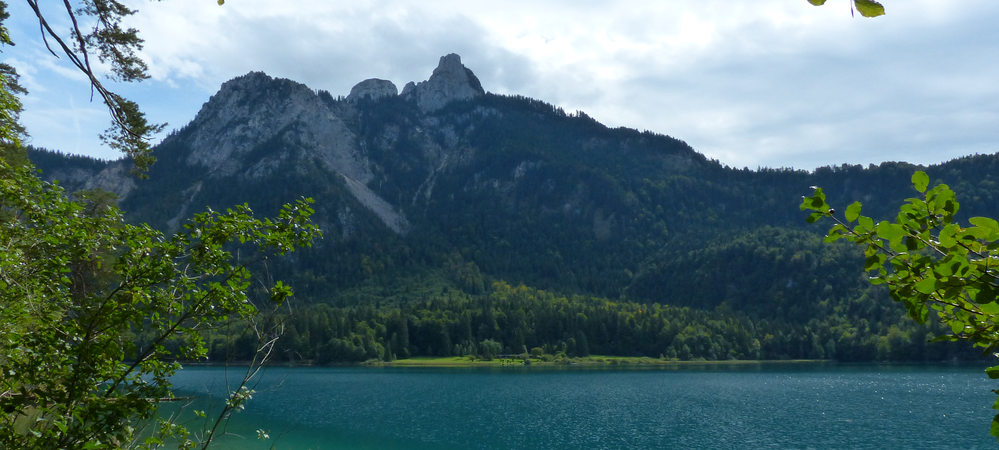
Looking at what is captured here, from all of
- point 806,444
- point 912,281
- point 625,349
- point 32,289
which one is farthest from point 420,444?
point 625,349

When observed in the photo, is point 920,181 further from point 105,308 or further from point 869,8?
point 105,308

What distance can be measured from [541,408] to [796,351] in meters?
137

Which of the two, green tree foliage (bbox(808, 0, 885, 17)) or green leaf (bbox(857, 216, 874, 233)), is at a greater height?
green tree foliage (bbox(808, 0, 885, 17))

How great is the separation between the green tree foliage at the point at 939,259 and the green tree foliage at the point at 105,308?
5882 mm

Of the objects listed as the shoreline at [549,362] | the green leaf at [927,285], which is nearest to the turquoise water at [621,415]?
the green leaf at [927,285]

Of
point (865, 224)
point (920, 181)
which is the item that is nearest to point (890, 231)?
point (865, 224)

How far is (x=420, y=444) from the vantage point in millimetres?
44188

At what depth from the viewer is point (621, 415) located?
58.6m

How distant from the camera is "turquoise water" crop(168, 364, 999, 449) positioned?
45.0 metres

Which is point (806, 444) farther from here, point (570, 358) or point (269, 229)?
point (570, 358)

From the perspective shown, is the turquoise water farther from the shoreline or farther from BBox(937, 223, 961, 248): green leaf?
the shoreline

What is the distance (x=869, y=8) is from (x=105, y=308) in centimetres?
704

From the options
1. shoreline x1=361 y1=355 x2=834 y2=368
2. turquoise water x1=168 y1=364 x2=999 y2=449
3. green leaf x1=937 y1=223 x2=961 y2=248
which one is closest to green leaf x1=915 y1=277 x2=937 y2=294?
green leaf x1=937 y1=223 x2=961 y2=248

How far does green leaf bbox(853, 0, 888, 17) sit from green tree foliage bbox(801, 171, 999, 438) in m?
0.86
